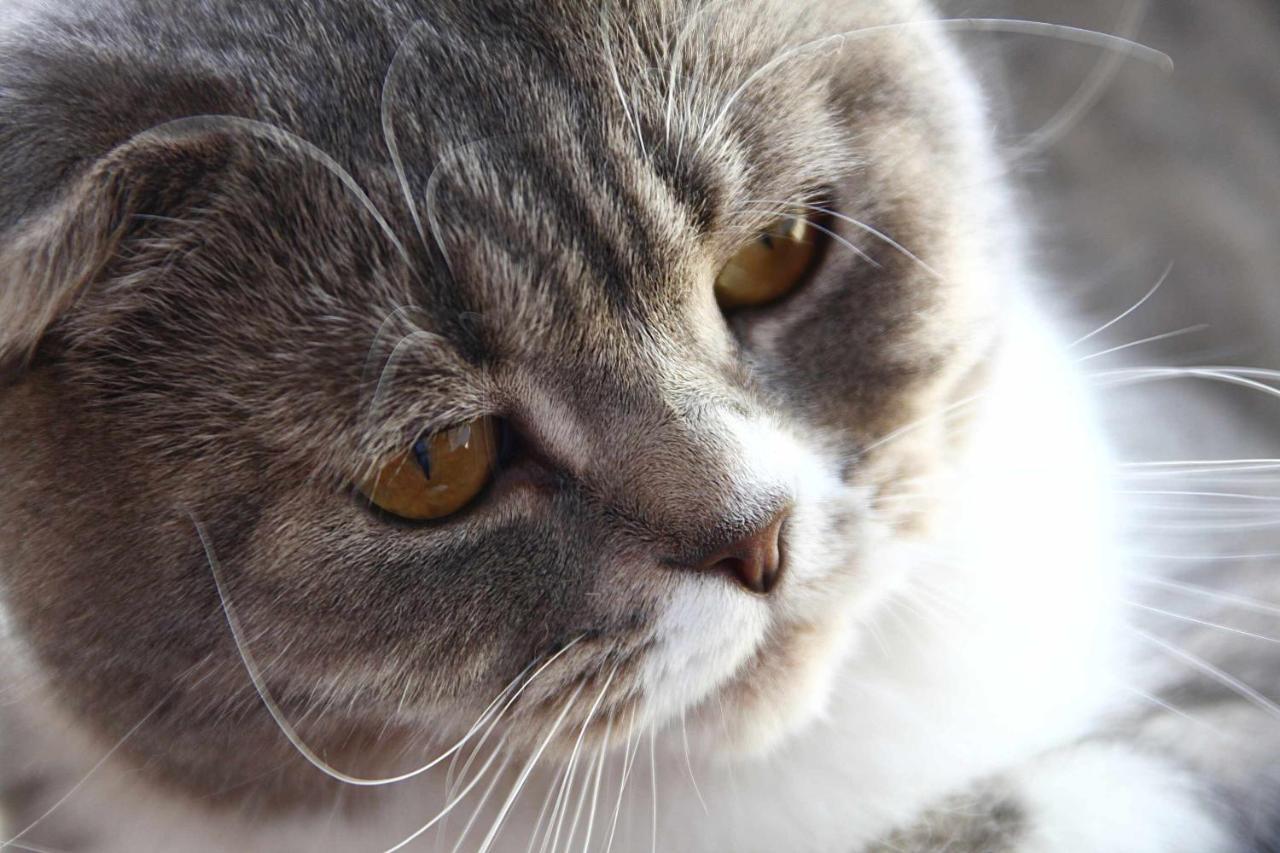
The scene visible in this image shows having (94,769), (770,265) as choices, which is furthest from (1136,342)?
(94,769)

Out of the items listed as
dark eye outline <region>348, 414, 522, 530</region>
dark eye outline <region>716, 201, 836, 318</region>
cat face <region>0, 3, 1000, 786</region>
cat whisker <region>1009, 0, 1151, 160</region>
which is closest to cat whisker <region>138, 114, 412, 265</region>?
cat face <region>0, 3, 1000, 786</region>

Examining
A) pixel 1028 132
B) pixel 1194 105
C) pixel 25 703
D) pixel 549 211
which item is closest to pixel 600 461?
pixel 549 211

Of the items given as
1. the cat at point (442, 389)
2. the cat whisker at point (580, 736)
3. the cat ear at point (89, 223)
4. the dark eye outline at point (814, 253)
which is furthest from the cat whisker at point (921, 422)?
the cat ear at point (89, 223)

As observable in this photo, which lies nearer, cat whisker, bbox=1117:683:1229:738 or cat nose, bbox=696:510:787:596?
cat nose, bbox=696:510:787:596

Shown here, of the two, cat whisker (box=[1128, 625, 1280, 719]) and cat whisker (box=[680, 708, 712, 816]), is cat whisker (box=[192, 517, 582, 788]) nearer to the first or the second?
cat whisker (box=[680, 708, 712, 816])

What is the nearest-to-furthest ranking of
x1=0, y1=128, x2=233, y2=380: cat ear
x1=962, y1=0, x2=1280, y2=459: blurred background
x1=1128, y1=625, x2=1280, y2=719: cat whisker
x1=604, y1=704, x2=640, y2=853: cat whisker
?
x1=0, y1=128, x2=233, y2=380: cat ear
x1=604, y1=704, x2=640, y2=853: cat whisker
x1=1128, y1=625, x2=1280, y2=719: cat whisker
x1=962, y1=0, x2=1280, y2=459: blurred background

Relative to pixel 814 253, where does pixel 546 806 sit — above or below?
below

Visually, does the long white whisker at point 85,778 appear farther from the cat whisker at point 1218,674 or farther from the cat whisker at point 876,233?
the cat whisker at point 1218,674

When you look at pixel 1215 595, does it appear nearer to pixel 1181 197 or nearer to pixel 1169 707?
pixel 1169 707
